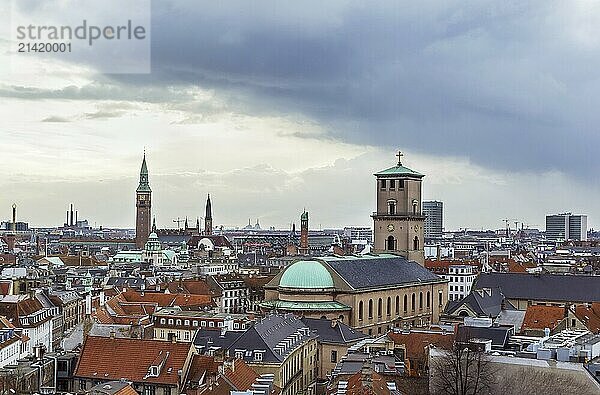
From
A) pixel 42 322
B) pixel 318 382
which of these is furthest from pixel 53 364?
pixel 42 322

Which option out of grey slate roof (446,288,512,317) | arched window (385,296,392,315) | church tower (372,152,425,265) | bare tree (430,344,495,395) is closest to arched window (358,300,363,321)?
arched window (385,296,392,315)

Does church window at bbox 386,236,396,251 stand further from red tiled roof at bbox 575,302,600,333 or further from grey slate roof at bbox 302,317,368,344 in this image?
grey slate roof at bbox 302,317,368,344

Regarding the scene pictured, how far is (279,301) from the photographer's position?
84.2 metres

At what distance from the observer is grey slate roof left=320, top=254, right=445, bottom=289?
3433 inches

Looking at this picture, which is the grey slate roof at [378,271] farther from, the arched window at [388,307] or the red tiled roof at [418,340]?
the red tiled roof at [418,340]

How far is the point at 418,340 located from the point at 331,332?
16.1m

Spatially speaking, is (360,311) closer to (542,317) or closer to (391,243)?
(542,317)

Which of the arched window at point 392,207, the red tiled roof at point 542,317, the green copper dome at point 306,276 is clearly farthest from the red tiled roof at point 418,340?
the arched window at point 392,207

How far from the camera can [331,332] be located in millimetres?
70188

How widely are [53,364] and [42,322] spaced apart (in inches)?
1055

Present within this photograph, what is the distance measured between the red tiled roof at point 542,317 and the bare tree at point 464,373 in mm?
32673

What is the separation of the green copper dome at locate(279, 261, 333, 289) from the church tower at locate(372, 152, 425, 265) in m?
23.2

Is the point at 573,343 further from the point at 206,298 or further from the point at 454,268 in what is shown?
the point at 454,268

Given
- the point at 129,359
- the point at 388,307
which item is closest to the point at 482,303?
the point at 388,307
